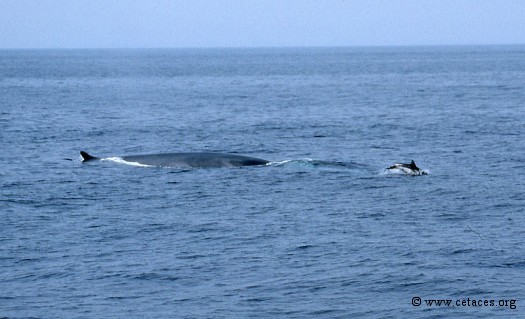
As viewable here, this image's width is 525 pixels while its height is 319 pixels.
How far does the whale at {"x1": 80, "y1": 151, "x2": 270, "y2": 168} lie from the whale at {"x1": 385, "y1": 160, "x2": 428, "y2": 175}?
14.3 ft

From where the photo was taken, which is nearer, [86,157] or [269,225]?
[269,225]

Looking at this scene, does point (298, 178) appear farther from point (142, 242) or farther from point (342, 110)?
point (342, 110)

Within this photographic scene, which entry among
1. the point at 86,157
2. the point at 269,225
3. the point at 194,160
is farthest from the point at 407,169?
the point at 86,157

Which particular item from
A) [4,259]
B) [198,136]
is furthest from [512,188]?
[198,136]

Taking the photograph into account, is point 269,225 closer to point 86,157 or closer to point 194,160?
point 194,160

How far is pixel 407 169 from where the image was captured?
1083 inches

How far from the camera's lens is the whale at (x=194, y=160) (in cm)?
2964

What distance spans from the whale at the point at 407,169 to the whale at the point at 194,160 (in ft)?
14.3

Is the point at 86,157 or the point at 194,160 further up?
the point at 194,160

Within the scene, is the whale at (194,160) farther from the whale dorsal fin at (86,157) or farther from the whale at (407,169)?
the whale at (407,169)

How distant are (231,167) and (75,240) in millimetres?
10328

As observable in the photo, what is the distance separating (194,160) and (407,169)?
697 centimetres

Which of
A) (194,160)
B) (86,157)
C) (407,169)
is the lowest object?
(86,157)

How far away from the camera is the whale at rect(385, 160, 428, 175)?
89.9 ft
